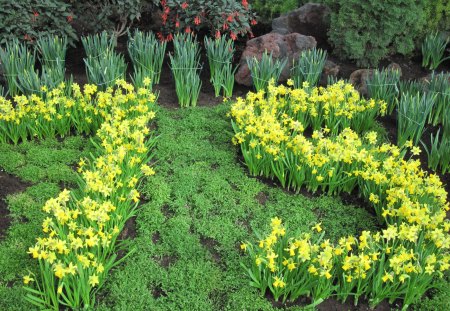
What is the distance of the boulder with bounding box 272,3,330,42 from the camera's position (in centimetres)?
694

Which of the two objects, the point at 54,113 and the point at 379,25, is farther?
the point at 379,25

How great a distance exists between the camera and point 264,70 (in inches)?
221

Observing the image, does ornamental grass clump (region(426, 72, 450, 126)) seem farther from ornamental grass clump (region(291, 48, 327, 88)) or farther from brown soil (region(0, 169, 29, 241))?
brown soil (region(0, 169, 29, 241))

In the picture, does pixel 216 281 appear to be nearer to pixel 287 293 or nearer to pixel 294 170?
pixel 287 293

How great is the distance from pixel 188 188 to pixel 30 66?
2.36 metres

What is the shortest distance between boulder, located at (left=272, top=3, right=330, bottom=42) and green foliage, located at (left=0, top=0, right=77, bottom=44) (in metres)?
2.59

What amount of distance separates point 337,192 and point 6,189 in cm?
272

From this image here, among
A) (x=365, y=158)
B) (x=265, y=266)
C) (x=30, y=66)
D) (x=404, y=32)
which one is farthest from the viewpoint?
(x=404, y=32)

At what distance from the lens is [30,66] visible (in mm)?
5539

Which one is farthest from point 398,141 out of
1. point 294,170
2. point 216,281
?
point 216,281

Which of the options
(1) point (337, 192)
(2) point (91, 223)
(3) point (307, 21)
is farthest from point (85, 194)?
(3) point (307, 21)

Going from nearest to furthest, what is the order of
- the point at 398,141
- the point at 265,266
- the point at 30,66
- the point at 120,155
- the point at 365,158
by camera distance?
the point at 265,266 → the point at 120,155 → the point at 365,158 → the point at 398,141 → the point at 30,66

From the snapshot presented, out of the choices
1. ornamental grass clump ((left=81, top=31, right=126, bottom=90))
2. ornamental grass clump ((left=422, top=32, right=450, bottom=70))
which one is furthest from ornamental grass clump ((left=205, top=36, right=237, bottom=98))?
ornamental grass clump ((left=422, top=32, right=450, bottom=70))

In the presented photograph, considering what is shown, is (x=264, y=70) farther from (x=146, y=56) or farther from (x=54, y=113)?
(x=54, y=113)
